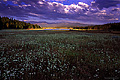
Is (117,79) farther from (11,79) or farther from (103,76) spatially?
(11,79)

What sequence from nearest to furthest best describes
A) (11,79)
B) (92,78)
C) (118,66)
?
(11,79) → (92,78) → (118,66)

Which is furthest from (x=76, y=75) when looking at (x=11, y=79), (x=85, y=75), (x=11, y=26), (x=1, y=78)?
(x=11, y=26)

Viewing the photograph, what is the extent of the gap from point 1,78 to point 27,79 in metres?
1.38

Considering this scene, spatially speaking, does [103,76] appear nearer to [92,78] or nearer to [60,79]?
[92,78]

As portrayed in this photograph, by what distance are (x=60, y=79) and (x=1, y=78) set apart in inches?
120

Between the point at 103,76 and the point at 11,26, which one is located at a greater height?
the point at 11,26

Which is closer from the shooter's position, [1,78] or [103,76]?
[1,78]

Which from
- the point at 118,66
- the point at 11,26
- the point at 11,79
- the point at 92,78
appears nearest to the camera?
the point at 11,79

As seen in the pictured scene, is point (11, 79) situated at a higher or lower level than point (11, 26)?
lower

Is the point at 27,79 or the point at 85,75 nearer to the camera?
the point at 27,79

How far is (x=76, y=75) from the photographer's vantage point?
421 centimetres

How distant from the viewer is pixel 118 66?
204 inches

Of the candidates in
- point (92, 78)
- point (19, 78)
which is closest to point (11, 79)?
point (19, 78)

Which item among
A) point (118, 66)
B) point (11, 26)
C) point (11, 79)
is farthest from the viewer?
point (11, 26)
